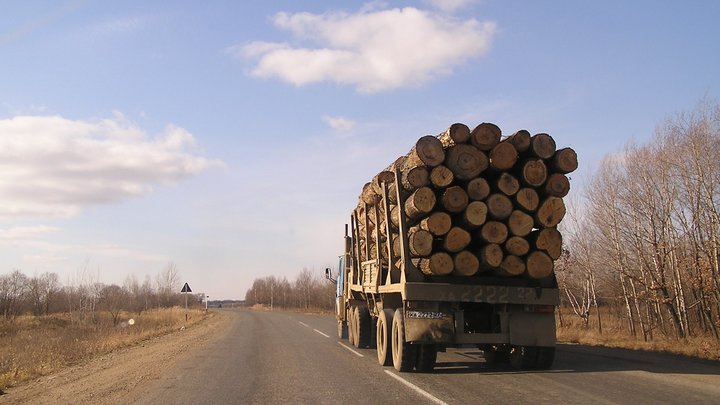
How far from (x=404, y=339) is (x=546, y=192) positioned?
12.7 ft

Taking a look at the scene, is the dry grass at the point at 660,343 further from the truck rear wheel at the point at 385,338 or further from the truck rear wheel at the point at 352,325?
the truck rear wheel at the point at 385,338

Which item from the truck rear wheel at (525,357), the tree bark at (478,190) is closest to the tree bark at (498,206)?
the tree bark at (478,190)

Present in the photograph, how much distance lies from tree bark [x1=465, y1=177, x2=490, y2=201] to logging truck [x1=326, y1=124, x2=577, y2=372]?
0.07ft

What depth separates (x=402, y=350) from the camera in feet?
33.7

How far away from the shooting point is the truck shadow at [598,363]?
1044 cm

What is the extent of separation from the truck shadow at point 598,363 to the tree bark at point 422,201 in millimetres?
2994

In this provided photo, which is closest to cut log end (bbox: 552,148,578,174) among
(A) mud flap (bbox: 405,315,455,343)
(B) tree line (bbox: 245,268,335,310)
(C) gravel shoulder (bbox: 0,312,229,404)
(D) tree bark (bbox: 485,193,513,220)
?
(D) tree bark (bbox: 485,193,513,220)

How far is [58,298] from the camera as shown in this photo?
238 ft

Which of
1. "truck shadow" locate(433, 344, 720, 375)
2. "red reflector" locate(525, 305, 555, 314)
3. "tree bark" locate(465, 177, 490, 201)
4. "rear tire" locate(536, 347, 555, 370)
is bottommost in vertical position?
"truck shadow" locate(433, 344, 720, 375)

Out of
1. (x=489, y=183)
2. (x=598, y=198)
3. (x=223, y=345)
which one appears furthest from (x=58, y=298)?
(x=489, y=183)

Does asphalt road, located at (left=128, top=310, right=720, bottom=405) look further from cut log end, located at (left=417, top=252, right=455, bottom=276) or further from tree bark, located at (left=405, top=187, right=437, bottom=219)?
tree bark, located at (left=405, top=187, right=437, bottom=219)

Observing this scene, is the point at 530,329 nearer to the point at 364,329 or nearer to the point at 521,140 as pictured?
the point at 521,140

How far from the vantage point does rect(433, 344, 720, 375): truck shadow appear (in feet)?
34.2

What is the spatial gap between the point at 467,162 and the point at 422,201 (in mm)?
→ 1146
